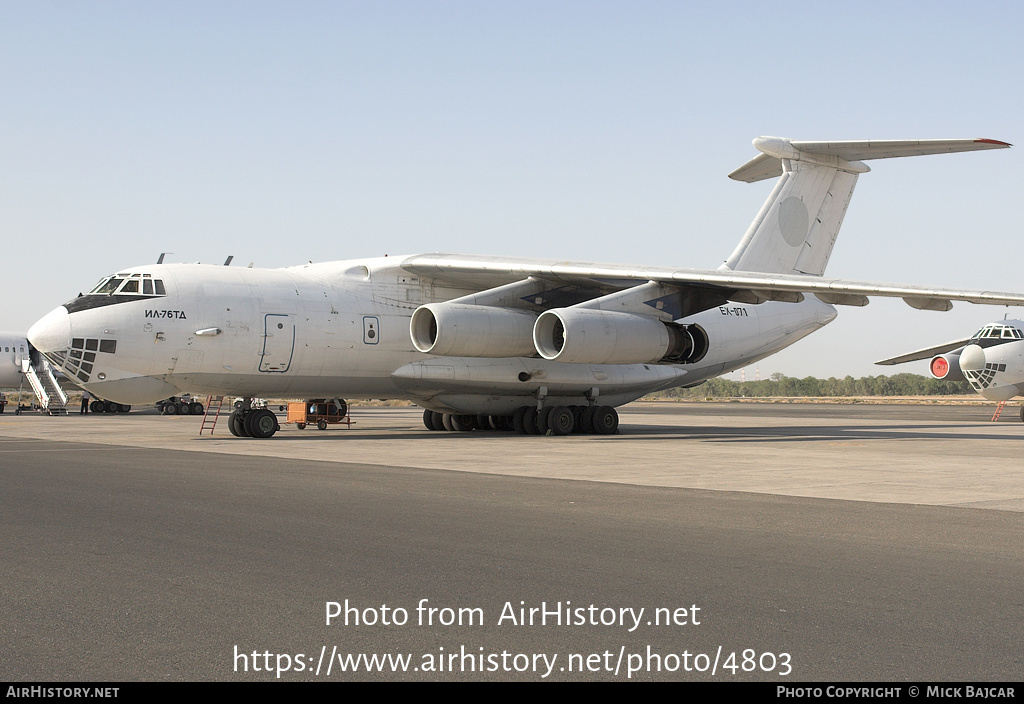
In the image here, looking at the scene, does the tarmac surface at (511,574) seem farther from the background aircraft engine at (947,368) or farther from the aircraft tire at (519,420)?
the background aircraft engine at (947,368)

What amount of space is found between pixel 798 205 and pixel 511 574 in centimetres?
1781

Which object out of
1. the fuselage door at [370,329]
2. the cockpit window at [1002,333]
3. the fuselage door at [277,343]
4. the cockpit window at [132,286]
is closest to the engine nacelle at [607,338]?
the fuselage door at [370,329]

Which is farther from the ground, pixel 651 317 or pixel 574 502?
pixel 651 317

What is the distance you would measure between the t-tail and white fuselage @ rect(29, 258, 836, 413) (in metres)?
1.39

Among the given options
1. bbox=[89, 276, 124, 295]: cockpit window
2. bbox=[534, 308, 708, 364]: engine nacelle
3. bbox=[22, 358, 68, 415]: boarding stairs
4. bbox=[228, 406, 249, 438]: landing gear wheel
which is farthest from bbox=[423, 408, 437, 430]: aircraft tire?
bbox=[22, 358, 68, 415]: boarding stairs

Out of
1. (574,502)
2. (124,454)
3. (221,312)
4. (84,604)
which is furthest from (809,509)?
(221,312)

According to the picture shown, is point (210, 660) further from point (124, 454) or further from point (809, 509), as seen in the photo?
point (124, 454)

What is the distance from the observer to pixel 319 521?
6746mm

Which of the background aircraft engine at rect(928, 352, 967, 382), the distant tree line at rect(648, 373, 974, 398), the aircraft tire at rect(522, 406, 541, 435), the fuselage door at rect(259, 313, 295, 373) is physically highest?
the fuselage door at rect(259, 313, 295, 373)

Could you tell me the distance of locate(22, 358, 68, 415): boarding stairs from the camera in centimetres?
3196

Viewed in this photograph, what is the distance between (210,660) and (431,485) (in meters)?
5.82

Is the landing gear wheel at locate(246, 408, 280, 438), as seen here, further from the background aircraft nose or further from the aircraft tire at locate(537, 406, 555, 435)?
the aircraft tire at locate(537, 406, 555, 435)

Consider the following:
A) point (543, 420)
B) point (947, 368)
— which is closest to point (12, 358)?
point (543, 420)

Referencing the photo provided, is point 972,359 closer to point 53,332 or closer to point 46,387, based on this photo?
point 53,332
